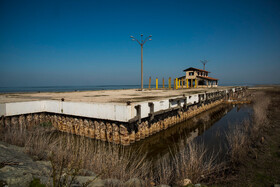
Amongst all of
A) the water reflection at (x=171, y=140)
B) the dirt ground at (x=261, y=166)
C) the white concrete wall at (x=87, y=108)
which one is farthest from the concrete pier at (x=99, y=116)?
the dirt ground at (x=261, y=166)

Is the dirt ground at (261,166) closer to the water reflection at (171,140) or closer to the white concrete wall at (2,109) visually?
the water reflection at (171,140)

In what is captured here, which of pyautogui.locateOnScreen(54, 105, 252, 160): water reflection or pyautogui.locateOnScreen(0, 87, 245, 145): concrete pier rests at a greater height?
pyautogui.locateOnScreen(0, 87, 245, 145): concrete pier

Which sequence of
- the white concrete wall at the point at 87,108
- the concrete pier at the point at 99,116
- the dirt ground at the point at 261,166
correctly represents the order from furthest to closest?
the concrete pier at the point at 99,116 < the white concrete wall at the point at 87,108 < the dirt ground at the point at 261,166

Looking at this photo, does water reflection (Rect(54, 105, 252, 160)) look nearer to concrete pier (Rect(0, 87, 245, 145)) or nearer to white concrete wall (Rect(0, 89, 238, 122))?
concrete pier (Rect(0, 87, 245, 145))

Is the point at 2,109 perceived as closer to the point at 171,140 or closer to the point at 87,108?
the point at 87,108

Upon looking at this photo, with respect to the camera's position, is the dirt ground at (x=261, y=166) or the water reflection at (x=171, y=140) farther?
the water reflection at (x=171, y=140)

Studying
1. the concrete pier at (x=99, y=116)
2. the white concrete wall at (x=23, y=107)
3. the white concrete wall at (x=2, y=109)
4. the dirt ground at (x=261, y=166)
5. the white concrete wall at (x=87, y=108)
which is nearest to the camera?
the dirt ground at (x=261, y=166)

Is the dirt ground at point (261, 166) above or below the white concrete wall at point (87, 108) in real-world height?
below

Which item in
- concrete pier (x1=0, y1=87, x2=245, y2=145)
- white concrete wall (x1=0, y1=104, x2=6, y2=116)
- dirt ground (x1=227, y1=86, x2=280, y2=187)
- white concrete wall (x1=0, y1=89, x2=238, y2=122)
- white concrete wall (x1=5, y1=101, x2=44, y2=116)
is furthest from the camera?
white concrete wall (x1=5, y1=101, x2=44, y2=116)

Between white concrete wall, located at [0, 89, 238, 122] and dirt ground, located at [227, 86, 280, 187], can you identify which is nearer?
dirt ground, located at [227, 86, 280, 187]

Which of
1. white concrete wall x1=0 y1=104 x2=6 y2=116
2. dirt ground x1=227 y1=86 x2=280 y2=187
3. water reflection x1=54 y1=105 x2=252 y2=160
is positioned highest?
white concrete wall x1=0 y1=104 x2=6 y2=116

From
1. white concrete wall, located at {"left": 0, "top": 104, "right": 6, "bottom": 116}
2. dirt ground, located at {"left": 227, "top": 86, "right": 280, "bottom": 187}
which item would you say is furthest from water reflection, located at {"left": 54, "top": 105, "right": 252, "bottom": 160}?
white concrete wall, located at {"left": 0, "top": 104, "right": 6, "bottom": 116}

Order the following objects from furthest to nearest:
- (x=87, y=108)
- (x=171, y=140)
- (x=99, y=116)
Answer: (x=171, y=140) < (x=87, y=108) < (x=99, y=116)

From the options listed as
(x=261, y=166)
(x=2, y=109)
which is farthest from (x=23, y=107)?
(x=261, y=166)
